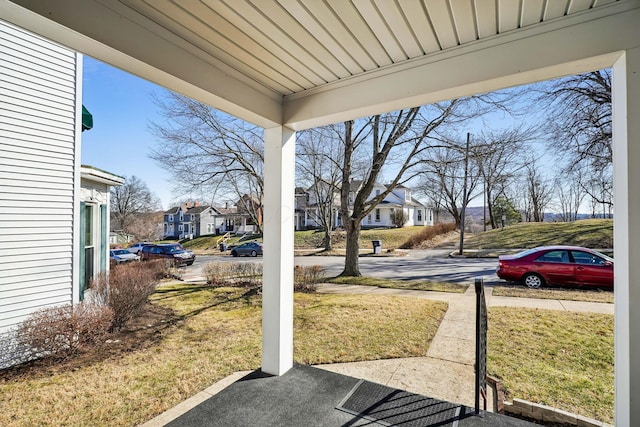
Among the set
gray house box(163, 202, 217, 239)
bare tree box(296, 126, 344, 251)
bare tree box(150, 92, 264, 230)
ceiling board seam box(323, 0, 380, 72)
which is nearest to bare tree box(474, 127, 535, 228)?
bare tree box(296, 126, 344, 251)

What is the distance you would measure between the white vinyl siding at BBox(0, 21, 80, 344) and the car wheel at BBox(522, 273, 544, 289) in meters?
5.17

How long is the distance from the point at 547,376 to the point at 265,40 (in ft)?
10.9

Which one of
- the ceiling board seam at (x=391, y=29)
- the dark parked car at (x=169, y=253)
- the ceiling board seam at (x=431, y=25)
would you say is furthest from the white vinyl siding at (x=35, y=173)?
the ceiling board seam at (x=431, y=25)

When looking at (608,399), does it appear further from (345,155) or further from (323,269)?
(345,155)

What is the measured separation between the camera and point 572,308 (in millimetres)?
3232

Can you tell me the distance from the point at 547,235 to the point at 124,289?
524 cm

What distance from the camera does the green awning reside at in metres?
3.36

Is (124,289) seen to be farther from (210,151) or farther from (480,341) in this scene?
(480,341)

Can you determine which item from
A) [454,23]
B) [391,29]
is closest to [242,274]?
[391,29]

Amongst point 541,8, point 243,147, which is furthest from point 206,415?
point 243,147

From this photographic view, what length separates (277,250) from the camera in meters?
2.20

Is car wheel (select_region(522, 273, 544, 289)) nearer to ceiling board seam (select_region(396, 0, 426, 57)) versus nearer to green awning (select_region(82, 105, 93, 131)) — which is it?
ceiling board seam (select_region(396, 0, 426, 57))

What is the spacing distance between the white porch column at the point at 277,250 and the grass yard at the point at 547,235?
291 centimetres

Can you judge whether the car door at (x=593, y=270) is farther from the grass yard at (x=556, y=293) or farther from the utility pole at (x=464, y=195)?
the utility pole at (x=464, y=195)
